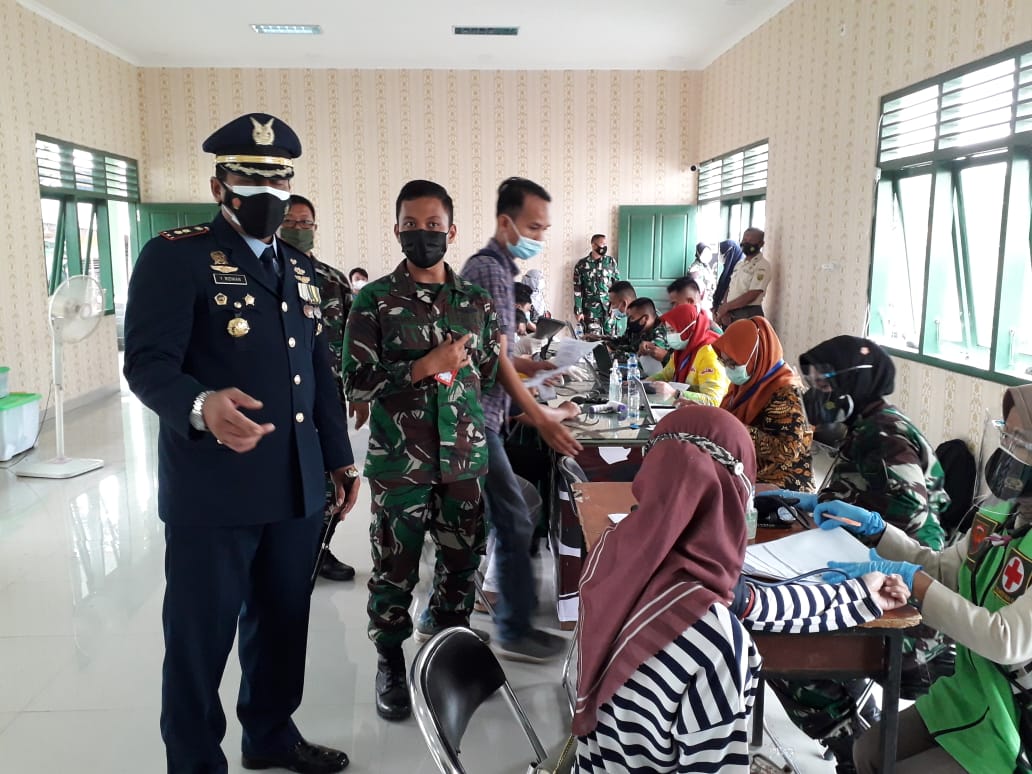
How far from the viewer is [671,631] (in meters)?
1.18

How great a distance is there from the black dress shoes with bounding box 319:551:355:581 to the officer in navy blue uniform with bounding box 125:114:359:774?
1.56 meters

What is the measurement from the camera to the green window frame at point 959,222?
4.04 meters

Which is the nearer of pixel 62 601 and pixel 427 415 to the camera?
pixel 427 415

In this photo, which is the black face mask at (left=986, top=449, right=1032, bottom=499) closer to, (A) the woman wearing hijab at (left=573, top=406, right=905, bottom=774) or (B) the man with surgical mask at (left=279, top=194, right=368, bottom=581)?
(A) the woman wearing hijab at (left=573, top=406, right=905, bottom=774)

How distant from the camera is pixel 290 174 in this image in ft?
5.91

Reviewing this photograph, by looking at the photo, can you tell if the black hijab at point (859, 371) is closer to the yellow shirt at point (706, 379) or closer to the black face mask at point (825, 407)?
the black face mask at point (825, 407)

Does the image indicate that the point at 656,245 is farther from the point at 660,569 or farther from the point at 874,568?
the point at 660,569

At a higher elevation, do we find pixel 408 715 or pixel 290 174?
pixel 290 174

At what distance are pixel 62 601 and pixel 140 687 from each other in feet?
3.14

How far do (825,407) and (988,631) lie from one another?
911 millimetres

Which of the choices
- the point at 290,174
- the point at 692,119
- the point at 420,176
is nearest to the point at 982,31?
the point at 290,174

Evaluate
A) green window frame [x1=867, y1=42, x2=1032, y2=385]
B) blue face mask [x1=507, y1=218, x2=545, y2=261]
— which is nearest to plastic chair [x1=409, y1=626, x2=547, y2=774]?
blue face mask [x1=507, y1=218, x2=545, y2=261]

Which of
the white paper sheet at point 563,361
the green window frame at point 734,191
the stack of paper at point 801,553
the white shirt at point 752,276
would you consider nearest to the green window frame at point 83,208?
the white paper sheet at point 563,361

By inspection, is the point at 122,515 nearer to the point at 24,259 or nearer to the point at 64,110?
the point at 24,259
